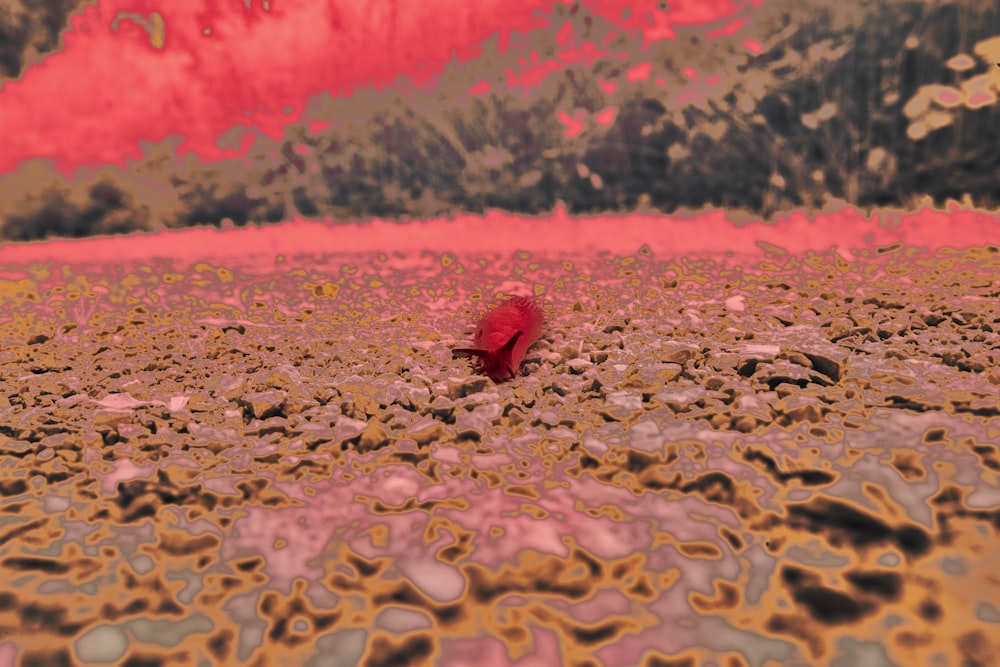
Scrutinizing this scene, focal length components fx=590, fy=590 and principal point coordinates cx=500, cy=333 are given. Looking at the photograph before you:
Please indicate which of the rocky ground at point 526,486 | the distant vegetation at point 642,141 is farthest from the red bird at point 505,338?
the distant vegetation at point 642,141

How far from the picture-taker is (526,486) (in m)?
0.49

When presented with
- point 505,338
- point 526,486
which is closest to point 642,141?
point 505,338

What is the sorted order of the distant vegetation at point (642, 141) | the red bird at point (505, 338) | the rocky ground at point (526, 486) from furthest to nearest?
the distant vegetation at point (642, 141)
the red bird at point (505, 338)
the rocky ground at point (526, 486)

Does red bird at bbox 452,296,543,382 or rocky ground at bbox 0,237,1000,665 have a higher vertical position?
red bird at bbox 452,296,543,382

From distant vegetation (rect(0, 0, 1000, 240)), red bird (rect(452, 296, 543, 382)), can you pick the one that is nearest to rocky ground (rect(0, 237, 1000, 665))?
red bird (rect(452, 296, 543, 382))

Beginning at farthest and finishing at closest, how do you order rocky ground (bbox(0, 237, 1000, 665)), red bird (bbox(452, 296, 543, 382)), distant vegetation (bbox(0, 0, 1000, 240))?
distant vegetation (bbox(0, 0, 1000, 240)), red bird (bbox(452, 296, 543, 382)), rocky ground (bbox(0, 237, 1000, 665))

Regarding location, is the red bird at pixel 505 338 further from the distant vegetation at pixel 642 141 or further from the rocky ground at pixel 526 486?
the distant vegetation at pixel 642 141

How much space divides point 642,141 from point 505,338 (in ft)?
1.76

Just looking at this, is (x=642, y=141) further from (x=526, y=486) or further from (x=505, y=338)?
(x=526, y=486)

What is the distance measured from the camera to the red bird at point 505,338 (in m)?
0.67

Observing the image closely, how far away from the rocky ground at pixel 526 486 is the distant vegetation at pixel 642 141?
238 mm

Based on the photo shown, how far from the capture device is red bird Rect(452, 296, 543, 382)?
67 cm

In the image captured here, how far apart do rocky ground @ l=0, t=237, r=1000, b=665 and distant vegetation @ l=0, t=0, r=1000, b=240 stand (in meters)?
0.24

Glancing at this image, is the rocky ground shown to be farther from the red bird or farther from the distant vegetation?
the distant vegetation
